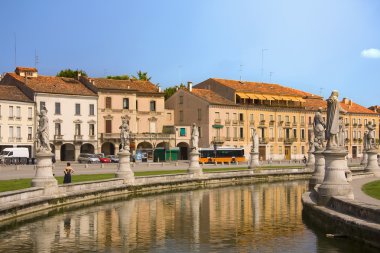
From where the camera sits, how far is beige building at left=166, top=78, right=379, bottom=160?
86.8 metres

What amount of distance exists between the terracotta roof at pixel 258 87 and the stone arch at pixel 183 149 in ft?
35.5

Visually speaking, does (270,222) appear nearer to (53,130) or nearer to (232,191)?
(232,191)

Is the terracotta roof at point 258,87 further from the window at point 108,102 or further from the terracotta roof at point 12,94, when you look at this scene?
the terracotta roof at point 12,94

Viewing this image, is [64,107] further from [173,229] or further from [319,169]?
[173,229]

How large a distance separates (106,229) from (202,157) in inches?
2105

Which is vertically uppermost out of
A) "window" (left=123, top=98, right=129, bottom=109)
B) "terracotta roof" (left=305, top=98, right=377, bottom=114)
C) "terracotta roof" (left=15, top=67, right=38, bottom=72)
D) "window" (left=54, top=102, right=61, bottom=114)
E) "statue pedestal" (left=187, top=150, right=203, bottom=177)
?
"terracotta roof" (left=15, top=67, right=38, bottom=72)

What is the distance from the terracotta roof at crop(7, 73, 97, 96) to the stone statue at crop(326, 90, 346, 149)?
56269mm

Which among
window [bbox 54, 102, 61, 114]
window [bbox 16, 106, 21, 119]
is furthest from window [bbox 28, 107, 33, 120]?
window [bbox 54, 102, 61, 114]

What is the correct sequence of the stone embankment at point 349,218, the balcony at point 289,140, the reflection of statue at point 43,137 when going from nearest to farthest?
the stone embankment at point 349,218
the reflection of statue at point 43,137
the balcony at point 289,140

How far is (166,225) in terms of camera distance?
75.4ft

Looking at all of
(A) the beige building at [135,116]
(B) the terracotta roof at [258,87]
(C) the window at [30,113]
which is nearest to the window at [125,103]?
(A) the beige building at [135,116]

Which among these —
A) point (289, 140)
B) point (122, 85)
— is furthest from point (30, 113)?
point (289, 140)

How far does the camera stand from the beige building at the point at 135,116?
81.0 metres

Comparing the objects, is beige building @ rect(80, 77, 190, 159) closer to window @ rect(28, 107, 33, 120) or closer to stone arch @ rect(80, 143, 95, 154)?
stone arch @ rect(80, 143, 95, 154)
